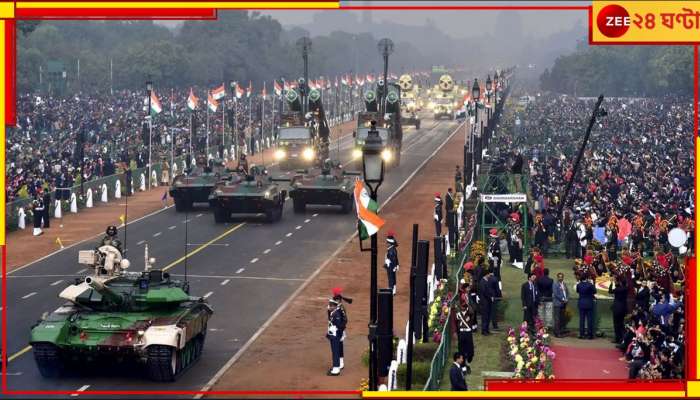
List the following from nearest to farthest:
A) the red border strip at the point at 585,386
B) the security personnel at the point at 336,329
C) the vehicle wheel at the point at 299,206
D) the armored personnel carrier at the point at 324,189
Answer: the red border strip at the point at 585,386 → the security personnel at the point at 336,329 → the armored personnel carrier at the point at 324,189 → the vehicle wheel at the point at 299,206

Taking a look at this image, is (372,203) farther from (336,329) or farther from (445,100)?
(445,100)

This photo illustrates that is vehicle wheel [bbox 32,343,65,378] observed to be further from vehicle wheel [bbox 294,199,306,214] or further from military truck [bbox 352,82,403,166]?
military truck [bbox 352,82,403,166]

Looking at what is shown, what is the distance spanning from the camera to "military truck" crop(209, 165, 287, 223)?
60.3m

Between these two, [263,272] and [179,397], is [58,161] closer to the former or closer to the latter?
[263,272]

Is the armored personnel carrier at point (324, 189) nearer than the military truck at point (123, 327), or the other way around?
the military truck at point (123, 327)

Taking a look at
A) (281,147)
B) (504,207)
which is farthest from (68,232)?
(281,147)

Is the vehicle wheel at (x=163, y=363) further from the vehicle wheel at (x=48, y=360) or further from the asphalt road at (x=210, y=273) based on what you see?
the vehicle wheel at (x=48, y=360)

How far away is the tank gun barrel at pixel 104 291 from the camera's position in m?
31.0

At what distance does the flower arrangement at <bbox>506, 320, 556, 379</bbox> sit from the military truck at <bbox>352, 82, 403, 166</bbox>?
48.6m

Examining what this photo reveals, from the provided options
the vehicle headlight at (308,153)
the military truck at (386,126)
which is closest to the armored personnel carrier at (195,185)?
the vehicle headlight at (308,153)

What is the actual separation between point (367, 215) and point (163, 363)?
7641mm

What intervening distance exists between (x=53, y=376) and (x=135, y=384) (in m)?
1.84

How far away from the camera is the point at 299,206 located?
65062mm

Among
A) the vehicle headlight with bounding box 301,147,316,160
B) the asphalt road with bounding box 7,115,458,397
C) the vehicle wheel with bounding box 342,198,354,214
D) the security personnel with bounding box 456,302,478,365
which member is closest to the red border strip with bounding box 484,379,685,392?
the security personnel with bounding box 456,302,478,365
